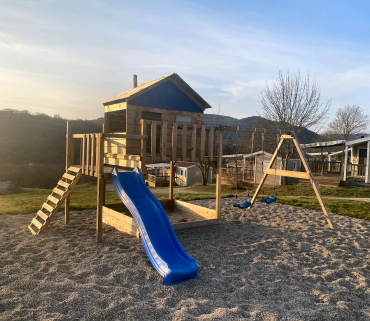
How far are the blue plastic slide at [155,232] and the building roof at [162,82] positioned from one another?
4255mm

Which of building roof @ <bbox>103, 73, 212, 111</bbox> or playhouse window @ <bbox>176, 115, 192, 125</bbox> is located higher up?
building roof @ <bbox>103, 73, 212, 111</bbox>

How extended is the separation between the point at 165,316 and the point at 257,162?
2443 cm

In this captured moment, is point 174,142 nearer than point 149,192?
No

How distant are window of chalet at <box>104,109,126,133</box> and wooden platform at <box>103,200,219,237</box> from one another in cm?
341

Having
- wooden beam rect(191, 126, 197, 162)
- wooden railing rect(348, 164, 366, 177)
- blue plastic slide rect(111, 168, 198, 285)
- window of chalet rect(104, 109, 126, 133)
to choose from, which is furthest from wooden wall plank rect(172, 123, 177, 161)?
wooden railing rect(348, 164, 366, 177)

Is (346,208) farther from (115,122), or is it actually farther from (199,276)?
(115,122)

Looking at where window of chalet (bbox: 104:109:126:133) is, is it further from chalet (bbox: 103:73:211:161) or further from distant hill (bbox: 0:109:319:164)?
distant hill (bbox: 0:109:319:164)

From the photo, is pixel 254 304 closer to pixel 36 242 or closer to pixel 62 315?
pixel 62 315

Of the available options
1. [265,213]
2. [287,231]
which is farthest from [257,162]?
[287,231]

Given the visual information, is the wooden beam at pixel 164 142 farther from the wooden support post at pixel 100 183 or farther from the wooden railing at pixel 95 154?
the wooden support post at pixel 100 183

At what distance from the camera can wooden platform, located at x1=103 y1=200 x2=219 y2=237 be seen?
23.4ft

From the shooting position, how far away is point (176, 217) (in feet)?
29.9

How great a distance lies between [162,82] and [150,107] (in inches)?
48.5

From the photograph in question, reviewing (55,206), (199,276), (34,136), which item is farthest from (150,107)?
(34,136)
